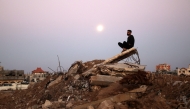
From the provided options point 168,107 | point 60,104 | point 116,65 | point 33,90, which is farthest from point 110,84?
point 33,90

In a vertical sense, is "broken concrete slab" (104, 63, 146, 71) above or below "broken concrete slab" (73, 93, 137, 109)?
above

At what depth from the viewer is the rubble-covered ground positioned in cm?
508

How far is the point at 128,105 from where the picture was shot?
5059 mm

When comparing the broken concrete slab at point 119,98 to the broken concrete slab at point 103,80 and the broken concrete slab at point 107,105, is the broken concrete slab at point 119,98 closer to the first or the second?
the broken concrete slab at point 107,105

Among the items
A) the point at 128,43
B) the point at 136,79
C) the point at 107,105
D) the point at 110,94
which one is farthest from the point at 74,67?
the point at 107,105

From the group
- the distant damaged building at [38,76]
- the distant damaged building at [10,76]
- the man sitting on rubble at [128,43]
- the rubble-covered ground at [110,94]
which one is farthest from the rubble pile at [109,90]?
the distant damaged building at [10,76]

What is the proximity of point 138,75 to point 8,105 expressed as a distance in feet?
19.1

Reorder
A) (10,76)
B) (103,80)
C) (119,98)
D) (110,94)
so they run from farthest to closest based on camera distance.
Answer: (10,76)
(103,80)
(110,94)
(119,98)

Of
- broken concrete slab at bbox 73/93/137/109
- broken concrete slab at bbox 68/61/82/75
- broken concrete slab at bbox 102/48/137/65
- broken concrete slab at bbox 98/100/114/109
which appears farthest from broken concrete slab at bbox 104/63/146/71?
broken concrete slab at bbox 98/100/114/109

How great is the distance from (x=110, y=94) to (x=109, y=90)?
0.19 metres

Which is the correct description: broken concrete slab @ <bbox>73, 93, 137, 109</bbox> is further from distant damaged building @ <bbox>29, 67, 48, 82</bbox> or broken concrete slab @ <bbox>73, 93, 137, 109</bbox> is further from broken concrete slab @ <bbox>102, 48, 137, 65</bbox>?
distant damaged building @ <bbox>29, 67, 48, 82</bbox>

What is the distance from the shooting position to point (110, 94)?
607cm

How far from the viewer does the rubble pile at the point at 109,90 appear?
5.15 m

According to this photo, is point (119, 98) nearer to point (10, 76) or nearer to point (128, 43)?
point (128, 43)
